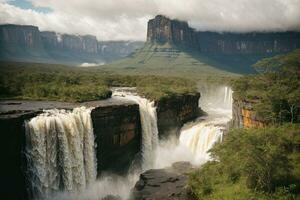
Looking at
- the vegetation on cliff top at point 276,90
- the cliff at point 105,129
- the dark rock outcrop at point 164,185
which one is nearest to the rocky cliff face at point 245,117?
the vegetation on cliff top at point 276,90

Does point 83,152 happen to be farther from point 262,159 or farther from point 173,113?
point 173,113

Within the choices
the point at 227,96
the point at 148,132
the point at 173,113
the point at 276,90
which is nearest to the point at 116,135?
the point at 148,132

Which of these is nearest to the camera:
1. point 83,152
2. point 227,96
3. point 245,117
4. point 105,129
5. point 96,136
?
point 83,152

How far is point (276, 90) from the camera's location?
140ft

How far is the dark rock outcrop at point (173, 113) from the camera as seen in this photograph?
52.8 metres

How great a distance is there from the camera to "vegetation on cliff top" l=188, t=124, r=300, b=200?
29.5 meters

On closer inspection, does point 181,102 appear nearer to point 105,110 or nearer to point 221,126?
point 221,126

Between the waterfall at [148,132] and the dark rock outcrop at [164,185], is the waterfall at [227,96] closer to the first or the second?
the waterfall at [148,132]

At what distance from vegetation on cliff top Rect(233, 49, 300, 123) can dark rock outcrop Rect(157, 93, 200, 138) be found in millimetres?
9438

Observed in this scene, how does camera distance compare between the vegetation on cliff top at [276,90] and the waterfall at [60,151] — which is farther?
the vegetation on cliff top at [276,90]

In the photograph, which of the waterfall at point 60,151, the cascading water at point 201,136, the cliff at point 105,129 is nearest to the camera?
the cliff at point 105,129

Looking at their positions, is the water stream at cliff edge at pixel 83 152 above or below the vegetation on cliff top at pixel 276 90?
below

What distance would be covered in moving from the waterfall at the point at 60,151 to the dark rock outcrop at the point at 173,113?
50.8 ft

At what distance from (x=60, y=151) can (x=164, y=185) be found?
11094 millimetres
